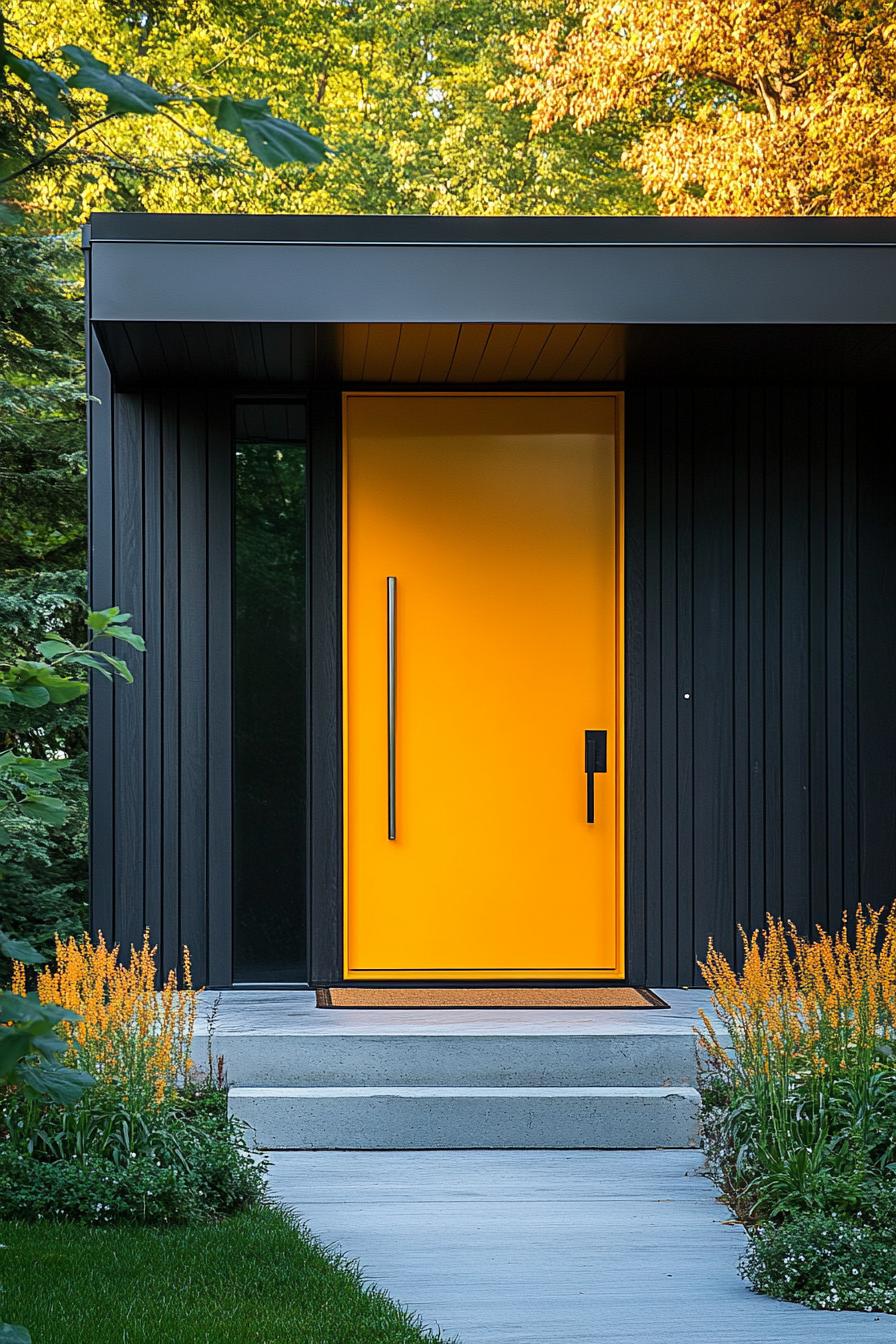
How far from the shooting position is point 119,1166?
367 centimetres

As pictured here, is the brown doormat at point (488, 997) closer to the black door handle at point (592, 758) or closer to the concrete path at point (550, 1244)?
the black door handle at point (592, 758)

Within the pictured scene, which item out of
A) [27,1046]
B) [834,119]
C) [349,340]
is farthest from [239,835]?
[834,119]

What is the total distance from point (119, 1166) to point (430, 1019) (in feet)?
4.85

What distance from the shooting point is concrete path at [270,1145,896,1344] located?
3.03 metres

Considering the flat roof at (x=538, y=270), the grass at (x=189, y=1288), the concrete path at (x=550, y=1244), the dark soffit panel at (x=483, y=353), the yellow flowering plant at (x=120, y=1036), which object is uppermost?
the flat roof at (x=538, y=270)

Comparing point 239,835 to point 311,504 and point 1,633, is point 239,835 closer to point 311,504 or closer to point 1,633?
point 311,504

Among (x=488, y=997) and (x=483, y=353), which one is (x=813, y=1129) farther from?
(x=483, y=353)

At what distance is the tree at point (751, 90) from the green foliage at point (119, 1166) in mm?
10430

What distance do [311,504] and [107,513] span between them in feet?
2.59

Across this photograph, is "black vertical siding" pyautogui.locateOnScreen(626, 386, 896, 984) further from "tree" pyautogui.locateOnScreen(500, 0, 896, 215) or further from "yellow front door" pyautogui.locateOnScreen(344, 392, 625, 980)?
"tree" pyautogui.locateOnScreen(500, 0, 896, 215)

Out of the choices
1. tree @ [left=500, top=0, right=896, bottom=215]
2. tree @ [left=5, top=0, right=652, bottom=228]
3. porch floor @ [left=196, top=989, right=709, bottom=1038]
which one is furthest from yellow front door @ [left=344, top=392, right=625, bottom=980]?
tree @ [left=5, top=0, right=652, bottom=228]

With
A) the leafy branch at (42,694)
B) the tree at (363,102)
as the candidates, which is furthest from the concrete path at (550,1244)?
the tree at (363,102)

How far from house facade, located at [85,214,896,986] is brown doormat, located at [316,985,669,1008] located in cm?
7

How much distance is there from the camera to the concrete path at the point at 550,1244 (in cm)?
303
